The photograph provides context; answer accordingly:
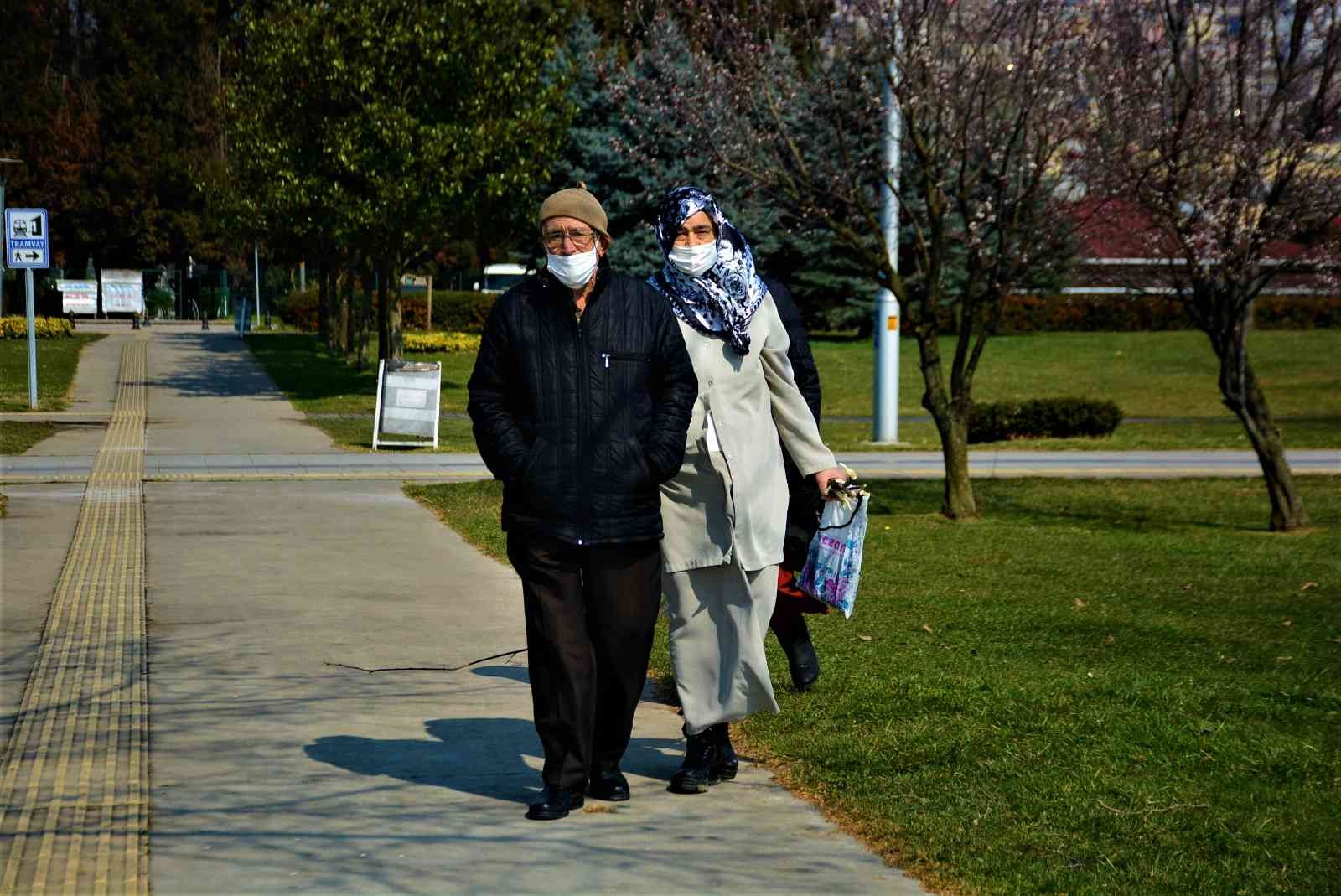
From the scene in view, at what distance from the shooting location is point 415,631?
330 inches

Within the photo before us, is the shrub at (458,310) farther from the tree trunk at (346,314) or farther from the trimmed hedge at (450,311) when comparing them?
the tree trunk at (346,314)

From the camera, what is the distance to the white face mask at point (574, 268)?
16.7 ft

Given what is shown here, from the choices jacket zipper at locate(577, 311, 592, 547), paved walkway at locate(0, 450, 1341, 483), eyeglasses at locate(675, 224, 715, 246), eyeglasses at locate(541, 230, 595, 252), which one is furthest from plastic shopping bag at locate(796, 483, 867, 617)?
paved walkway at locate(0, 450, 1341, 483)

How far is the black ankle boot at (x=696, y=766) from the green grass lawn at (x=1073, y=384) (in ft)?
49.6

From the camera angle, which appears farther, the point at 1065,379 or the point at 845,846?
the point at 1065,379

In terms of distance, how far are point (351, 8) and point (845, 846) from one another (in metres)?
26.4

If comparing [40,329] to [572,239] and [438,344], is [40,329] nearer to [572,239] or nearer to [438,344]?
[438,344]

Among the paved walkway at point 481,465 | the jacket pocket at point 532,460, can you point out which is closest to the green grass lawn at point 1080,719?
the jacket pocket at point 532,460

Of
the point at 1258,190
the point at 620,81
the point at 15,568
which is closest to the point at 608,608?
the point at 15,568

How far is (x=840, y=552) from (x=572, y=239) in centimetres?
156

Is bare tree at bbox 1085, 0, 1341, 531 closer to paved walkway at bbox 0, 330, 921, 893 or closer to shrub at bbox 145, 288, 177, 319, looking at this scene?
paved walkway at bbox 0, 330, 921, 893

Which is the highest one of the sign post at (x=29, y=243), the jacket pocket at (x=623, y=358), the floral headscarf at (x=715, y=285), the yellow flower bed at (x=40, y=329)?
the sign post at (x=29, y=243)

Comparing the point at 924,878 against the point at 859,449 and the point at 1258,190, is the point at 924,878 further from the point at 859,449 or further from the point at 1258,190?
the point at 859,449

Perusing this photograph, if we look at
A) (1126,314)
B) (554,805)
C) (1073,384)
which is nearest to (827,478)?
(554,805)
